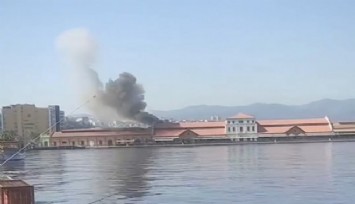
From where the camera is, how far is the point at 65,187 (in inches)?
1463

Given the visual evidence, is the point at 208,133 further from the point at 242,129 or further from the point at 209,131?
the point at 242,129

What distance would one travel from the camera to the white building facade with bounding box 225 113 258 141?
157000mm

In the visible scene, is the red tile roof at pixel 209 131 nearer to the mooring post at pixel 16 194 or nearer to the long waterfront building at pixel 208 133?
the long waterfront building at pixel 208 133

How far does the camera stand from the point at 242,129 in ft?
521

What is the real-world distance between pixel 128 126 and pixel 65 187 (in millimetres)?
138651

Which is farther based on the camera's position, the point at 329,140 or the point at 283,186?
the point at 329,140

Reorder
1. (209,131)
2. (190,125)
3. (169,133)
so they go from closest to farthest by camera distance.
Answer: (209,131), (169,133), (190,125)

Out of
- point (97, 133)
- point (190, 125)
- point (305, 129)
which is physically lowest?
point (305, 129)

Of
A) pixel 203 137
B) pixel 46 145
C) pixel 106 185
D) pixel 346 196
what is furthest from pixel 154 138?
pixel 346 196

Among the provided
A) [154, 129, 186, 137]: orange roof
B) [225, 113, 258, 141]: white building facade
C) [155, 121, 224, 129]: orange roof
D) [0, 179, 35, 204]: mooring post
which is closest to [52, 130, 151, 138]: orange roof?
[154, 129, 186, 137]: orange roof

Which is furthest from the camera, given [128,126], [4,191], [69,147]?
[128,126]

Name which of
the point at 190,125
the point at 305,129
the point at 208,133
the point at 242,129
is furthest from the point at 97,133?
the point at 305,129

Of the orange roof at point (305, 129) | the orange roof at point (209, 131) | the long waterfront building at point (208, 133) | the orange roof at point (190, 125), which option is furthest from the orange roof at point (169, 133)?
the orange roof at point (305, 129)

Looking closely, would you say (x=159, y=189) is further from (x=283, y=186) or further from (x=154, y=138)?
(x=154, y=138)
